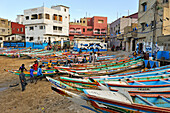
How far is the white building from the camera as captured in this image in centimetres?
3475

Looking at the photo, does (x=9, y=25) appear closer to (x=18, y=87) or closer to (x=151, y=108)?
(x=18, y=87)

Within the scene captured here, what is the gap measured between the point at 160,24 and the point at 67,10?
104ft

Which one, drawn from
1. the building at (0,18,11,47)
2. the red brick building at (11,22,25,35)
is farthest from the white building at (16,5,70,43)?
the building at (0,18,11,47)

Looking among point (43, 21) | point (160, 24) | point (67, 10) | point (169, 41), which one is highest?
point (67, 10)

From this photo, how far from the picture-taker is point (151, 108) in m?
4.05

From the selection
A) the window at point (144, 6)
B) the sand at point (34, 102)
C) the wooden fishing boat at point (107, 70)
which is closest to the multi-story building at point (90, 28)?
the window at point (144, 6)

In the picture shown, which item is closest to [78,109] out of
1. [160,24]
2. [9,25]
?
[160,24]

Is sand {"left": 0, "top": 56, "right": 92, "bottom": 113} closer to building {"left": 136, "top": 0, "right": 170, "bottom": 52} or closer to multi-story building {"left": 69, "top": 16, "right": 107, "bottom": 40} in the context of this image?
building {"left": 136, "top": 0, "right": 170, "bottom": 52}

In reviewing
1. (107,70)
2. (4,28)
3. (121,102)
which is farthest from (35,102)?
(4,28)

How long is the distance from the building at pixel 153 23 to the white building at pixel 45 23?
25.2m

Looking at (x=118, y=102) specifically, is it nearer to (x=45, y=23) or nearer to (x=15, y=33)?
(x=45, y=23)

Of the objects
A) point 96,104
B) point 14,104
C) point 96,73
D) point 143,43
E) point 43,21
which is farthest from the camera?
point 43,21

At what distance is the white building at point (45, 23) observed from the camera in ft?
114

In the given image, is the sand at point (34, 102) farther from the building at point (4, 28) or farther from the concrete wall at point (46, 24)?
the building at point (4, 28)
